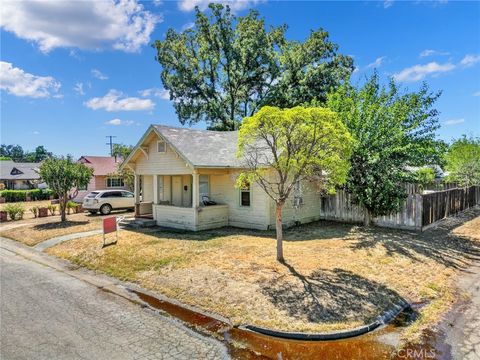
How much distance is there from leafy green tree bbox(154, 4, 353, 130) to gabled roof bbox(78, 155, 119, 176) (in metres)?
10.1

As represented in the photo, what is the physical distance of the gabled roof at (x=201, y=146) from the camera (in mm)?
16172

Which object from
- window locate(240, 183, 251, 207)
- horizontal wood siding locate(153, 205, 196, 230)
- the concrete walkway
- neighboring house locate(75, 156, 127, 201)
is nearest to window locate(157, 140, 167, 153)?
horizontal wood siding locate(153, 205, 196, 230)

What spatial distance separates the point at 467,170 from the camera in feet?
86.2

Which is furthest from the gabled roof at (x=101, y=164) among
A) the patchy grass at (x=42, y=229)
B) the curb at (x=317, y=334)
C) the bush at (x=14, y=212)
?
the curb at (x=317, y=334)

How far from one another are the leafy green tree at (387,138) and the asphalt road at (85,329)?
1139cm

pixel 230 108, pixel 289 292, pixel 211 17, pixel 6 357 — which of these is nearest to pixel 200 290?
pixel 289 292

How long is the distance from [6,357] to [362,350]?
635 centimetres

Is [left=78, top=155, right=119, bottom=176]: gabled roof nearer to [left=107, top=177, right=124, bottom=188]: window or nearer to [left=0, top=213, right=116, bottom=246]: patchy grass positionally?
[left=107, top=177, right=124, bottom=188]: window

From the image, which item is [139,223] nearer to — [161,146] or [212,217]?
[212,217]

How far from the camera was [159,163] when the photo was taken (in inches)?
726

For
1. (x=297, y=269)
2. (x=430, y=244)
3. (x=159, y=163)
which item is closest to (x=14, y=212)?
(x=159, y=163)

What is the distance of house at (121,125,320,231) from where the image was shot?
16.3 metres

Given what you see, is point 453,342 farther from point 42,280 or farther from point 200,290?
point 42,280

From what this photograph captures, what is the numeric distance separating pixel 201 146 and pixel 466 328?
14014mm
